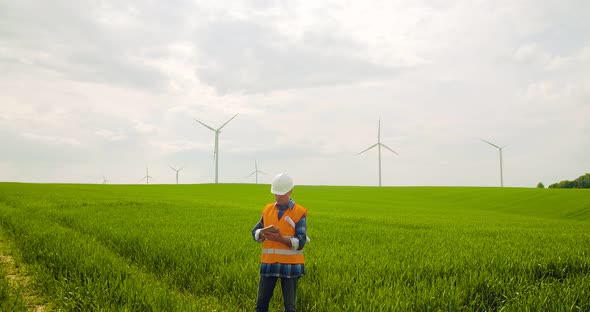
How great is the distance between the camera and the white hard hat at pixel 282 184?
4.61 metres

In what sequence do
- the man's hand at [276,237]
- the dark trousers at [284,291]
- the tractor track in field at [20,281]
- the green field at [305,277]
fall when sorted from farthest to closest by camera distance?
the tractor track in field at [20,281]
the green field at [305,277]
the dark trousers at [284,291]
the man's hand at [276,237]

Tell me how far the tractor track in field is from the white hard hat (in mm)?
4533

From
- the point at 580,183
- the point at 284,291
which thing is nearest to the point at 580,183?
the point at 580,183

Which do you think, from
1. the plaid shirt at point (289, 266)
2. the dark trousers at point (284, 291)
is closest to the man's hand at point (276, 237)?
the plaid shirt at point (289, 266)

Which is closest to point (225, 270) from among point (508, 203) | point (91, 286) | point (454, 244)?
point (91, 286)

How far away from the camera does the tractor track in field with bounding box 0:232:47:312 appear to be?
647 cm

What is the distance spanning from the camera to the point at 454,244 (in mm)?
11898

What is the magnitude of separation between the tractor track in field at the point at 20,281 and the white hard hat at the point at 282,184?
4533 millimetres

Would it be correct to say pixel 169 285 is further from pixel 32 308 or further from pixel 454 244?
pixel 454 244

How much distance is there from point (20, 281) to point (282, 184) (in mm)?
6352

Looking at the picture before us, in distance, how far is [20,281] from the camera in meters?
7.57

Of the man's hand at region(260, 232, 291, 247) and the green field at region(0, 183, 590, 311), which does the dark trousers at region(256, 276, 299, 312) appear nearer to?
the man's hand at region(260, 232, 291, 247)

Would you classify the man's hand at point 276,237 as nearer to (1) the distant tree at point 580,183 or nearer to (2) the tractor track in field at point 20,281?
(2) the tractor track in field at point 20,281

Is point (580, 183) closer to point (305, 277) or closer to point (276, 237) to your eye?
point (305, 277)
